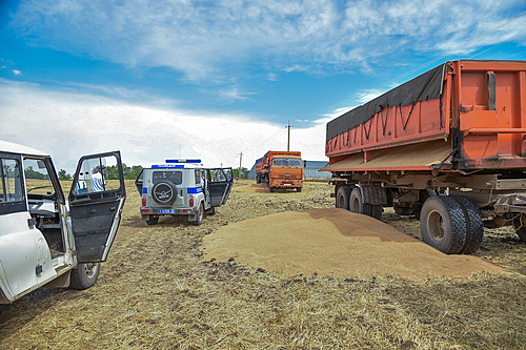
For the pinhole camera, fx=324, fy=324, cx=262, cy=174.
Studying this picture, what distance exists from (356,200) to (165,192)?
627 centimetres

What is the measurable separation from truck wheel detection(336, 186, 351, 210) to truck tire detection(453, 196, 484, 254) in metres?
5.85

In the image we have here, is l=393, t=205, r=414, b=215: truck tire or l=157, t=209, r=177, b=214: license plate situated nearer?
l=157, t=209, r=177, b=214: license plate

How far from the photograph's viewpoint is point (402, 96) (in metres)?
7.86

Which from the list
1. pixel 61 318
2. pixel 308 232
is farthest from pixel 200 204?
pixel 61 318

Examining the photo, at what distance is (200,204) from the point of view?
36.2 ft

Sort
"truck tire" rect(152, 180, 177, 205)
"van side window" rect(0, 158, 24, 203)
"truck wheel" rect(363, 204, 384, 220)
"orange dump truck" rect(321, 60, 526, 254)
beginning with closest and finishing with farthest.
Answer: "van side window" rect(0, 158, 24, 203), "orange dump truck" rect(321, 60, 526, 254), "truck tire" rect(152, 180, 177, 205), "truck wheel" rect(363, 204, 384, 220)

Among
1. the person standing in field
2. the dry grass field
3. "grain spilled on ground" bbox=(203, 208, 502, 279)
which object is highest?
the person standing in field

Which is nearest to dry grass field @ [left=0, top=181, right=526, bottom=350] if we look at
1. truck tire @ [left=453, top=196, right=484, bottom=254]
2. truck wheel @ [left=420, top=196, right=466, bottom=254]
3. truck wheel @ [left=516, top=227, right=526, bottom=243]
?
truck tire @ [left=453, top=196, right=484, bottom=254]

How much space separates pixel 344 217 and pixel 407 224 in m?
2.87

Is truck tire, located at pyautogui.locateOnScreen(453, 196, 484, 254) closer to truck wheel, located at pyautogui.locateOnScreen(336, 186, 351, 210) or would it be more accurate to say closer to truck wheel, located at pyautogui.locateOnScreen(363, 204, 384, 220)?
truck wheel, located at pyautogui.locateOnScreen(363, 204, 384, 220)

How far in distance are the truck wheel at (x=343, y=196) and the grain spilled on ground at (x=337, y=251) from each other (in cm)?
334

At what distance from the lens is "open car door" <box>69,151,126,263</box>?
459 cm

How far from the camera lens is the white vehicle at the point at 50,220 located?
3365mm

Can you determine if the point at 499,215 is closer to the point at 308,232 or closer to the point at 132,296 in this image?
the point at 308,232
